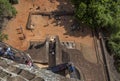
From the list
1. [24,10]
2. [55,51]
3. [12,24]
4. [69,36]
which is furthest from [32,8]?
[55,51]

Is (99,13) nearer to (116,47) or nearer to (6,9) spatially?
(116,47)

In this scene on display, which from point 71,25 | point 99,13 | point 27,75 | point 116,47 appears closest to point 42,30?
point 71,25

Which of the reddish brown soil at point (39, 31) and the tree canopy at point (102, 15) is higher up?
the tree canopy at point (102, 15)

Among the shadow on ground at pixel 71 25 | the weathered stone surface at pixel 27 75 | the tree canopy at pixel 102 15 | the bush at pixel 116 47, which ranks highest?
the weathered stone surface at pixel 27 75

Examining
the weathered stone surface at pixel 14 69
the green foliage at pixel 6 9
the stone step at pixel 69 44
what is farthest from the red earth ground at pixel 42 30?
the weathered stone surface at pixel 14 69

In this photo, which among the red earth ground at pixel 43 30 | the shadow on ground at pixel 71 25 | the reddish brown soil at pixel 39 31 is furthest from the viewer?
the shadow on ground at pixel 71 25

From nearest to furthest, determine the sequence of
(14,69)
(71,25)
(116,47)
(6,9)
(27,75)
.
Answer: (27,75)
(14,69)
(116,47)
(6,9)
(71,25)

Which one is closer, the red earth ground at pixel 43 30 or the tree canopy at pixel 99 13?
the red earth ground at pixel 43 30

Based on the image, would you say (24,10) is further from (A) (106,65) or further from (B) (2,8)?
(A) (106,65)

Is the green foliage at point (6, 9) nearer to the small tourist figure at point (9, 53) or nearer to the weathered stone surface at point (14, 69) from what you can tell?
the small tourist figure at point (9, 53)

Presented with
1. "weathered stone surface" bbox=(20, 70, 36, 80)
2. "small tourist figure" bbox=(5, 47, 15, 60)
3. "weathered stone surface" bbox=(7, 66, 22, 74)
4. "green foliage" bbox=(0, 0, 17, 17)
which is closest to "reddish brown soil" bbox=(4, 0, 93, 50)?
"green foliage" bbox=(0, 0, 17, 17)

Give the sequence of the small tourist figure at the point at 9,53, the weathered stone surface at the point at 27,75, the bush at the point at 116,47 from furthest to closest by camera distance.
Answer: the bush at the point at 116,47 → the small tourist figure at the point at 9,53 → the weathered stone surface at the point at 27,75
